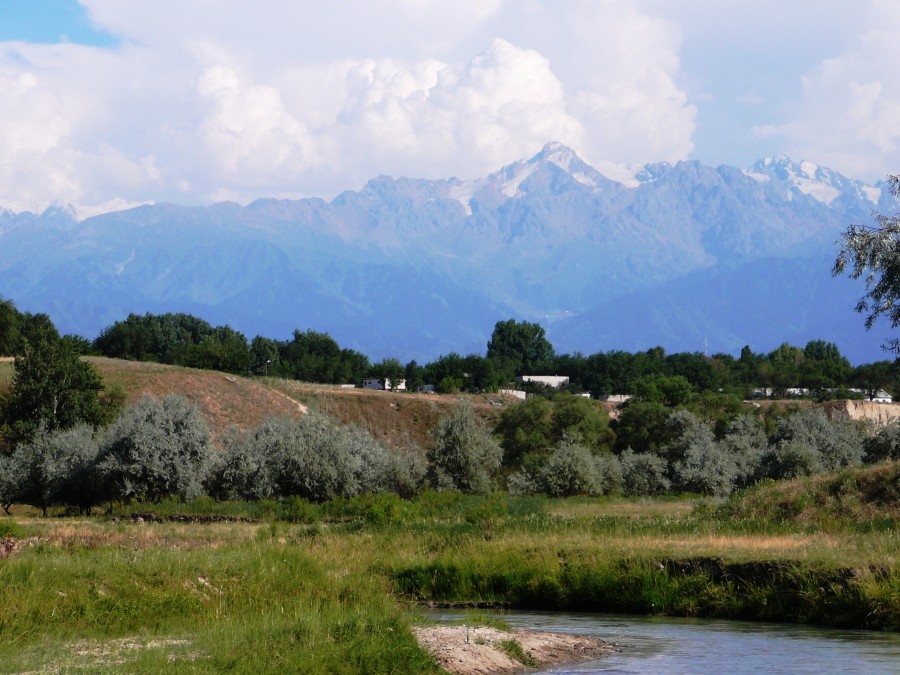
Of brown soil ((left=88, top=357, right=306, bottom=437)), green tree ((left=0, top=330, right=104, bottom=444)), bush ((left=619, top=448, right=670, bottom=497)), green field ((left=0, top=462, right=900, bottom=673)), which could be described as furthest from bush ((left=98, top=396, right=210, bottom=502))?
brown soil ((left=88, top=357, right=306, bottom=437))

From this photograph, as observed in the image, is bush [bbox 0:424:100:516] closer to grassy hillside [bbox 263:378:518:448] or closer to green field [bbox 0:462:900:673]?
green field [bbox 0:462:900:673]

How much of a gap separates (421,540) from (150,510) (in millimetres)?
22191

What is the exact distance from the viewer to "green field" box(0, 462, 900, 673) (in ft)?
61.2

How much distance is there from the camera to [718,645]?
23.1 meters

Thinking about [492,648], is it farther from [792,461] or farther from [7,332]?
[7,332]

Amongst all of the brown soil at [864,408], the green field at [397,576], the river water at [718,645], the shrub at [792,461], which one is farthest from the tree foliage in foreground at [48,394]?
the brown soil at [864,408]

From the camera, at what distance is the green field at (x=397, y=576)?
1866cm

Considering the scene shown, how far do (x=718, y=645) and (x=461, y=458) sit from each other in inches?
1911

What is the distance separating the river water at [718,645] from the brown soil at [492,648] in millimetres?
Result: 539

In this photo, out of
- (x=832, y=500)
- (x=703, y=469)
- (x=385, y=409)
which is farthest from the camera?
(x=385, y=409)

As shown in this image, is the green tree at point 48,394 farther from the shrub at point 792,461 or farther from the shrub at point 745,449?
the shrub at point 792,461

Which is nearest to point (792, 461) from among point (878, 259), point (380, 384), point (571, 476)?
point (571, 476)

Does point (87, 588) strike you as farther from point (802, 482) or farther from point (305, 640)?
point (802, 482)

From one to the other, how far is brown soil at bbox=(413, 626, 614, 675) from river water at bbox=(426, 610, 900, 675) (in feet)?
1.77
